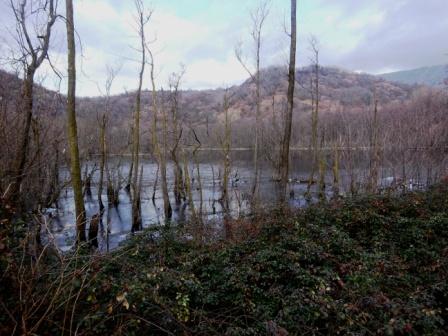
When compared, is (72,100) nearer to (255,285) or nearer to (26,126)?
(26,126)

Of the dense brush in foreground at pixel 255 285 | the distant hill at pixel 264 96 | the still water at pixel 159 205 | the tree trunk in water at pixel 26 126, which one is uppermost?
the distant hill at pixel 264 96

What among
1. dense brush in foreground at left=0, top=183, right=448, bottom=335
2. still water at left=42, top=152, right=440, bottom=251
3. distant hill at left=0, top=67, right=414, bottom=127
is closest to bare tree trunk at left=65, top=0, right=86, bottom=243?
distant hill at left=0, top=67, right=414, bottom=127

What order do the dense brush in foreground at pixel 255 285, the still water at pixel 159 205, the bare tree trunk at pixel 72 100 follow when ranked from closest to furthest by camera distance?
the dense brush in foreground at pixel 255 285 < the bare tree trunk at pixel 72 100 < the still water at pixel 159 205

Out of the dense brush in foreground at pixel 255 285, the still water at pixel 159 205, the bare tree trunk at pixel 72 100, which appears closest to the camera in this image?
the dense brush in foreground at pixel 255 285

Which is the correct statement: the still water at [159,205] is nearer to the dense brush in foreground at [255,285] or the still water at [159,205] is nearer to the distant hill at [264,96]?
the distant hill at [264,96]

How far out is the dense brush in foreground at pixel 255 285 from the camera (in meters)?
2.96

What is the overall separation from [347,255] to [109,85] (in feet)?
67.2

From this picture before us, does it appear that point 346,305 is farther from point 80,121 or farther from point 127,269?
point 80,121

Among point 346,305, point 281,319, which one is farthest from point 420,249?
point 281,319

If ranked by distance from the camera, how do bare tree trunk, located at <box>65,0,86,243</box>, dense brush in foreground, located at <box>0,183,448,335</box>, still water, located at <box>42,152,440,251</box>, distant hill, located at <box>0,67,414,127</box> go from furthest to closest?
distant hill, located at <box>0,67,414,127</box> < still water, located at <box>42,152,440,251</box> < bare tree trunk, located at <box>65,0,86,243</box> < dense brush in foreground, located at <box>0,183,448,335</box>

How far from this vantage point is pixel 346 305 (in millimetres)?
3578

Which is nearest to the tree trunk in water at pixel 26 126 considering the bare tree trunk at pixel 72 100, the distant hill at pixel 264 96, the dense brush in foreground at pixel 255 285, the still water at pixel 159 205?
the distant hill at pixel 264 96

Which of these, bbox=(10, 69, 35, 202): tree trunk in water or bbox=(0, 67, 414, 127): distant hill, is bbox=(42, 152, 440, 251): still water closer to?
bbox=(10, 69, 35, 202): tree trunk in water

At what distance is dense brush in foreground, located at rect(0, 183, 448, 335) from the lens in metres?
2.96
